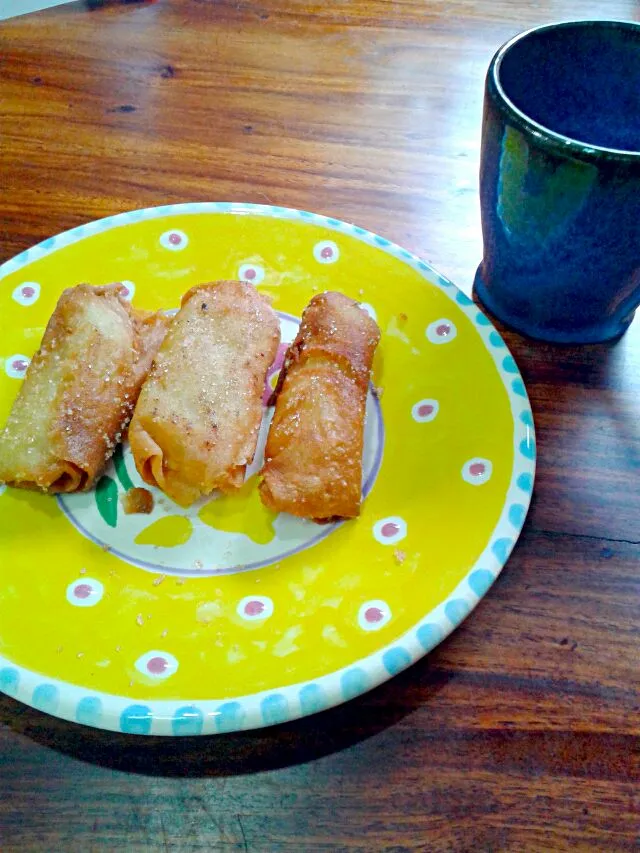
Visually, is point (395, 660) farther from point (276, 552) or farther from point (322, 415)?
point (322, 415)

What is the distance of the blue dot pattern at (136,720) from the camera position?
635mm

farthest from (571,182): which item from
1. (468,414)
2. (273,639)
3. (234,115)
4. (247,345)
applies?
(234,115)

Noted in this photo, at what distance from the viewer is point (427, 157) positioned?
1.36 metres

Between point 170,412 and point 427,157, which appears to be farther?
point 427,157

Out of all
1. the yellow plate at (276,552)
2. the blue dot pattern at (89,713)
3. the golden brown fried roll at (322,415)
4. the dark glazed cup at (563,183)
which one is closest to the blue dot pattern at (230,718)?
the yellow plate at (276,552)

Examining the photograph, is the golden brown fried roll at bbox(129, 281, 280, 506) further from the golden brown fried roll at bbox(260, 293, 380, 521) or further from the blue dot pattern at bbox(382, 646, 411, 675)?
the blue dot pattern at bbox(382, 646, 411, 675)

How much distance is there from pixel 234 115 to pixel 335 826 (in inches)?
50.7

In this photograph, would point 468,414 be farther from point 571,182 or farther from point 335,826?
point 335,826

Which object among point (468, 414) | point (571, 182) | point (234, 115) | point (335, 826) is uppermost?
point (571, 182)

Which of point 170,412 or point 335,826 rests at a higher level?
point 170,412

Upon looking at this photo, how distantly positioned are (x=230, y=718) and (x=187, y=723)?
39mm

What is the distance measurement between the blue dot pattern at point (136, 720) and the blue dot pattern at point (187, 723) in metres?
0.02

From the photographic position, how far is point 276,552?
0.80 meters

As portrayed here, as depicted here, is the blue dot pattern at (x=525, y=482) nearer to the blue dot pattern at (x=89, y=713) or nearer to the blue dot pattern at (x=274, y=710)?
the blue dot pattern at (x=274, y=710)
